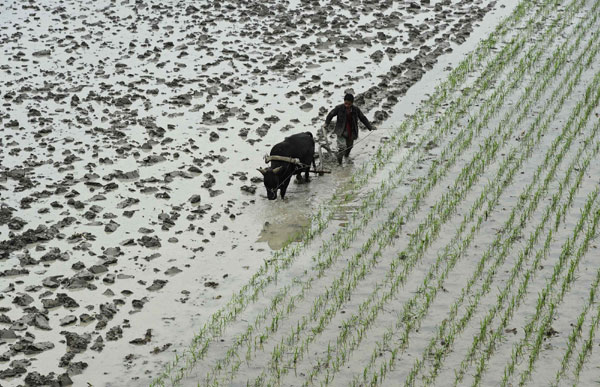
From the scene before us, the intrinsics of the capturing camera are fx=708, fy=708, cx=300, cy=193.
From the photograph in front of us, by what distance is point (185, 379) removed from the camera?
7.22 m

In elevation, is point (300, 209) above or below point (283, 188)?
below

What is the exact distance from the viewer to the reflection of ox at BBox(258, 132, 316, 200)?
434 inches

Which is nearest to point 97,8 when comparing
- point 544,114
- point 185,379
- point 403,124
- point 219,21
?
point 219,21

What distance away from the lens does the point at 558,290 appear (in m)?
8.27

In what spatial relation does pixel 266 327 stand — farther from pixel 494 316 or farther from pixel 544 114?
pixel 544 114

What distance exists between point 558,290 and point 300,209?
166 inches

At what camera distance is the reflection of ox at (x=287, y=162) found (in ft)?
36.1

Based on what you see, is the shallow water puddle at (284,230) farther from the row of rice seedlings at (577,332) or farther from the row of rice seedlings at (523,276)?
the row of rice seedlings at (577,332)

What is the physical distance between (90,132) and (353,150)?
507cm

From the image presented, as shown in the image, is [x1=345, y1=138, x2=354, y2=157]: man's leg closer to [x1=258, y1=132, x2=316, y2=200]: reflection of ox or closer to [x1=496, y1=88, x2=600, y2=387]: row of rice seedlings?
[x1=258, y1=132, x2=316, y2=200]: reflection of ox

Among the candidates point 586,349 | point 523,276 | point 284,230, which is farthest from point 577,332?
point 284,230

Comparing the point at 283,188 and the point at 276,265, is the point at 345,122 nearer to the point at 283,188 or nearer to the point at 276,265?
the point at 283,188

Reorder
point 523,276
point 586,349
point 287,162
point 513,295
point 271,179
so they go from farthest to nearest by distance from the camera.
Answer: point 287,162 < point 271,179 < point 523,276 < point 513,295 < point 586,349

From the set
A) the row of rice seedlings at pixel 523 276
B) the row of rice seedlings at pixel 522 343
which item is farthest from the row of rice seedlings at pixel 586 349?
the row of rice seedlings at pixel 523 276
